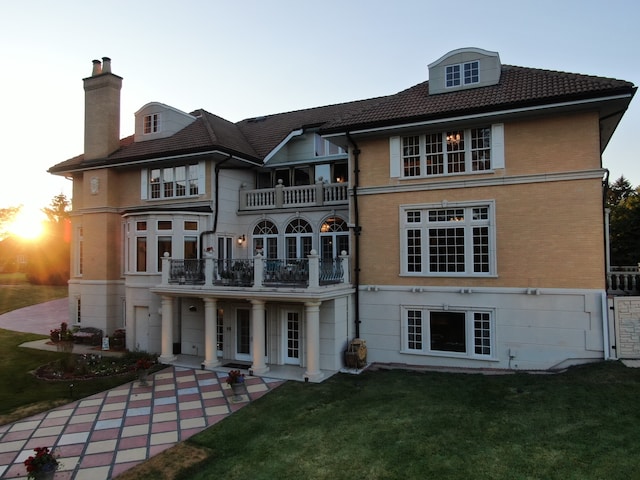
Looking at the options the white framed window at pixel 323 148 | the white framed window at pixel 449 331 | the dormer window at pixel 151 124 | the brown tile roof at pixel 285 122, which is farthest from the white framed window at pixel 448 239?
the dormer window at pixel 151 124

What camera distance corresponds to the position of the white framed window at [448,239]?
13633 millimetres

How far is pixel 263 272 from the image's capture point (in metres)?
14.2

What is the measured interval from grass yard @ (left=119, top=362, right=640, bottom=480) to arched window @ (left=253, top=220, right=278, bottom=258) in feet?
24.7

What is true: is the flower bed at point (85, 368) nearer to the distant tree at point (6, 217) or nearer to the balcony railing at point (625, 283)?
the balcony railing at point (625, 283)

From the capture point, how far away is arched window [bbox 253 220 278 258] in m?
18.3

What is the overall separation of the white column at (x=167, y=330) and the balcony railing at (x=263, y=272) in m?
0.83

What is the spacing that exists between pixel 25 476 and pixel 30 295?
3691cm

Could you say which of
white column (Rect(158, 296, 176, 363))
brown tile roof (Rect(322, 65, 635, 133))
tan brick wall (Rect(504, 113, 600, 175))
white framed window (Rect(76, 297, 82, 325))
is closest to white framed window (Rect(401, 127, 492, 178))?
tan brick wall (Rect(504, 113, 600, 175))

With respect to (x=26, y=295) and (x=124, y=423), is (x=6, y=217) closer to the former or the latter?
(x=26, y=295)

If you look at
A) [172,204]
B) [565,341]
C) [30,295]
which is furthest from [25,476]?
[30,295]

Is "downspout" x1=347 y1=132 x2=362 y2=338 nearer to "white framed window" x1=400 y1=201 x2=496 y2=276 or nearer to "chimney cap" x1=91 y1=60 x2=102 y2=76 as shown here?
"white framed window" x1=400 y1=201 x2=496 y2=276

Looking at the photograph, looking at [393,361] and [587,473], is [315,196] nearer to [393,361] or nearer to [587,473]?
[393,361]

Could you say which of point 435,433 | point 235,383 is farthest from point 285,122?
point 435,433

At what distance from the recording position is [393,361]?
14.6 meters
